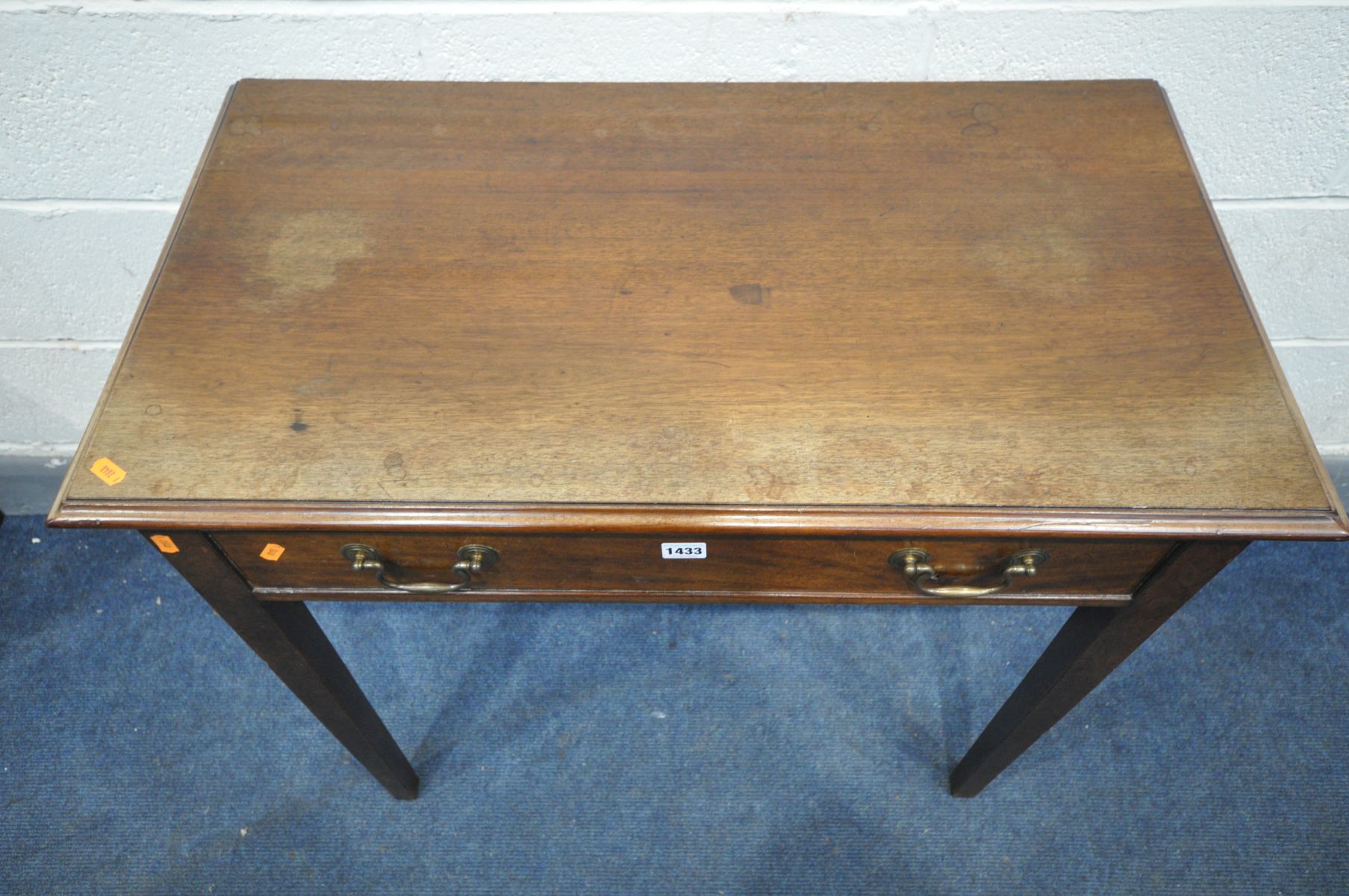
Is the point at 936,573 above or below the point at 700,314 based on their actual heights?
below

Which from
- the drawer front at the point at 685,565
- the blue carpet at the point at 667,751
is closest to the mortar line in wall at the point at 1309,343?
the blue carpet at the point at 667,751

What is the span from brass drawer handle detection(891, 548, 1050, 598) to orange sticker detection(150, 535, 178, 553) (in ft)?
1.97

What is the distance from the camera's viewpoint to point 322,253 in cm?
83

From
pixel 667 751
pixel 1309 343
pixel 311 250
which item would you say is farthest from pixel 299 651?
pixel 1309 343

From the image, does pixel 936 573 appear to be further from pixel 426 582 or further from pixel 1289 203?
pixel 1289 203

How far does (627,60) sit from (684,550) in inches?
24.7

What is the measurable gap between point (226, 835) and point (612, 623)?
64 cm

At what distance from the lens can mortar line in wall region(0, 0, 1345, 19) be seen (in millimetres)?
978

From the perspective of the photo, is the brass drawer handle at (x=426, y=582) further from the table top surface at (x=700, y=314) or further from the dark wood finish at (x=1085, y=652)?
the dark wood finish at (x=1085, y=652)

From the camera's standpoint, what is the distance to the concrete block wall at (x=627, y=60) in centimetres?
99

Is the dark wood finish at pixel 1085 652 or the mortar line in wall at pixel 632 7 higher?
the mortar line in wall at pixel 632 7

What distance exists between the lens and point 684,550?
29.6 inches

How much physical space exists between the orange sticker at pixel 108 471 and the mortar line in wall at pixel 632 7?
0.59 m

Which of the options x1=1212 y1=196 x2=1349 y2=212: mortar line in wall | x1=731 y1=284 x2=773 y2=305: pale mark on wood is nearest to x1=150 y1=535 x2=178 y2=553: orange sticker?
x1=731 y1=284 x2=773 y2=305: pale mark on wood
